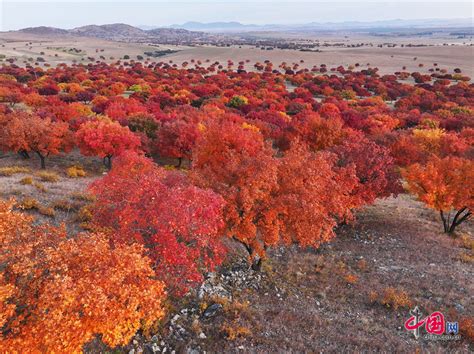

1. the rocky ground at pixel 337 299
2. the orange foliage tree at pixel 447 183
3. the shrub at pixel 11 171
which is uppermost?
the orange foliage tree at pixel 447 183

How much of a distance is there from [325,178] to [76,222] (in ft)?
64.4

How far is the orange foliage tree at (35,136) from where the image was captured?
4403 centimetres

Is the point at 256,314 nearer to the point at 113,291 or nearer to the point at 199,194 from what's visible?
the point at 199,194

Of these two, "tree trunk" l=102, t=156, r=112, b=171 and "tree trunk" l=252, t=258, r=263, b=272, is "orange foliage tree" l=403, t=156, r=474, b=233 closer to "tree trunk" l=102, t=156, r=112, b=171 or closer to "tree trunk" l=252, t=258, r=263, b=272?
"tree trunk" l=252, t=258, r=263, b=272

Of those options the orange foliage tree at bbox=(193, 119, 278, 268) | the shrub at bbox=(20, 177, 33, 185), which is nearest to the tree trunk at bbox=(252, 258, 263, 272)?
the orange foliage tree at bbox=(193, 119, 278, 268)

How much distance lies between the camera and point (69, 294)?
13.0 meters

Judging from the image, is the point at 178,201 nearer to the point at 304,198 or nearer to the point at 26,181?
the point at 304,198

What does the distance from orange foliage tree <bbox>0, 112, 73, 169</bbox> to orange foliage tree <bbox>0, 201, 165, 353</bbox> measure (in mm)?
30736

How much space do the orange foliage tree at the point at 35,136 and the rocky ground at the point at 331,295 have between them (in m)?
9.52

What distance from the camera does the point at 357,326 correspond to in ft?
70.4

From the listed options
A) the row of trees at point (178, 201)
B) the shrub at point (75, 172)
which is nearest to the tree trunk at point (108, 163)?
the shrub at point (75, 172)

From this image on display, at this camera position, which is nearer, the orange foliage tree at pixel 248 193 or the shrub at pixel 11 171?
the orange foliage tree at pixel 248 193

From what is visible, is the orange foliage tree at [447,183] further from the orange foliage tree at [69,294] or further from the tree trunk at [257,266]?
the orange foliage tree at [69,294]

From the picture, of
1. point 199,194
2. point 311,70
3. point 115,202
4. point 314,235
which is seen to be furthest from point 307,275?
point 311,70
